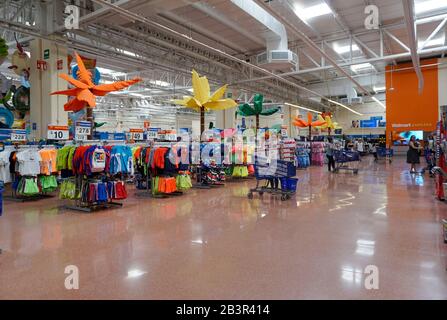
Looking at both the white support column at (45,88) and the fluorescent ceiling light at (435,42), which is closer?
the white support column at (45,88)

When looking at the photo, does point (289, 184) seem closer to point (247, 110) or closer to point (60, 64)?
point (247, 110)

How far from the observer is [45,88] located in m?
8.87

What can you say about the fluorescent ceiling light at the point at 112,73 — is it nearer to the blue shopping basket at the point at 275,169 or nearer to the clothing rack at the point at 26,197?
the clothing rack at the point at 26,197

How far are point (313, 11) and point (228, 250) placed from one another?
8.90 metres

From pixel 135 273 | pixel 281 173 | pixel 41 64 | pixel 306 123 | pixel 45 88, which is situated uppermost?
pixel 41 64

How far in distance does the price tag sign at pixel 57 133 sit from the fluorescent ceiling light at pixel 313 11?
744 cm

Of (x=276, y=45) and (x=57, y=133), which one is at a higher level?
(x=276, y=45)

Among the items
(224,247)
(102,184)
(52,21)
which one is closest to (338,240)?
(224,247)

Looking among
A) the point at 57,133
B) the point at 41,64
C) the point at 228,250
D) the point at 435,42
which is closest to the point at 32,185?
the point at 57,133

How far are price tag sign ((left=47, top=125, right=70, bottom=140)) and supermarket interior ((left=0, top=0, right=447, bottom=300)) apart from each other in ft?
0.08

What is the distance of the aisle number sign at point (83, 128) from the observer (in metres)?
6.54

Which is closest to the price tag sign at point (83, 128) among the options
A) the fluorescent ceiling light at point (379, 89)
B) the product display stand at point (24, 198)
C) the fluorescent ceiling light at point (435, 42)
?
the product display stand at point (24, 198)

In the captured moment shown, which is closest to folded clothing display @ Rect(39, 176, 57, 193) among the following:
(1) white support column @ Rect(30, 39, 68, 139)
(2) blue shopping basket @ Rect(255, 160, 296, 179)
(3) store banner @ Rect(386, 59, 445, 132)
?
(1) white support column @ Rect(30, 39, 68, 139)
